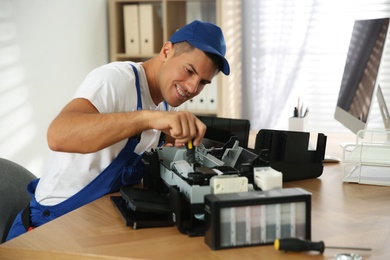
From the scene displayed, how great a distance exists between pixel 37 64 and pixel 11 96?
0.33 m

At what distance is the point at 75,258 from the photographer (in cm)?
129

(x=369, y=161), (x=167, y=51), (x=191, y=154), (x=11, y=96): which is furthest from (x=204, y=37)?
(x=11, y=96)

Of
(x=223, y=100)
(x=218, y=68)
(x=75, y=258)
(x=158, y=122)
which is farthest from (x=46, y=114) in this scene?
(x=75, y=258)

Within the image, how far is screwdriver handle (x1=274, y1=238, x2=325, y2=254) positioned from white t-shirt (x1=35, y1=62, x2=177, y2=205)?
2.52ft

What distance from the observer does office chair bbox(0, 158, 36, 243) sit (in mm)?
2004

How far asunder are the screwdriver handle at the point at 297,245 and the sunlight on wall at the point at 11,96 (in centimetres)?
229

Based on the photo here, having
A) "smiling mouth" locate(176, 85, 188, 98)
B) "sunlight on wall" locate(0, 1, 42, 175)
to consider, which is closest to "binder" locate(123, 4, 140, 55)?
"sunlight on wall" locate(0, 1, 42, 175)

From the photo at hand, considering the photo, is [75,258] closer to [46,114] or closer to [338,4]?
[46,114]

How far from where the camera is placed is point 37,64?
347 centimetres

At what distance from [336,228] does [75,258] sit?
26.6 inches

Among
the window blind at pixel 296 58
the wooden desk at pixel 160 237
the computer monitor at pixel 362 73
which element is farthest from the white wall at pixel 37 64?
the computer monitor at pixel 362 73

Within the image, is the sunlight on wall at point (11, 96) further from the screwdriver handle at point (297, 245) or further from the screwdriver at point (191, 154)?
the screwdriver handle at point (297, 245)

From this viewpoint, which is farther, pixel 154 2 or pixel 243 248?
pixel 154 2

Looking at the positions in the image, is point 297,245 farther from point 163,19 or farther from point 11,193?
point 163,19
